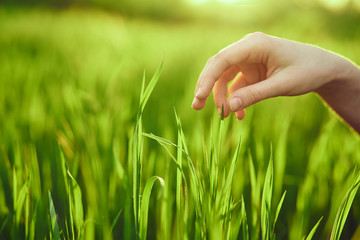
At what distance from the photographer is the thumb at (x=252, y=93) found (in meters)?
0.48

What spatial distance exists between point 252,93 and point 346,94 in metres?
0.28

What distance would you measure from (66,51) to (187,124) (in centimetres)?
169

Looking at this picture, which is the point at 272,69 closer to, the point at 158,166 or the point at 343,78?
the point at 343,78

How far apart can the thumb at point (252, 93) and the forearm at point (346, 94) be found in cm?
17

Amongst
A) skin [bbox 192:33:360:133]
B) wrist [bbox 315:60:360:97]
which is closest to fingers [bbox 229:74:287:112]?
skin [bbox 192:33:360:133]

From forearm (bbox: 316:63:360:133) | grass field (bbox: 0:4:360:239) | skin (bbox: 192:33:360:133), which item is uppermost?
skin (bbox: 192:33:360:133)

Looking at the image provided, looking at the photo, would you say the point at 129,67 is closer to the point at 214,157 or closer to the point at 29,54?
the point at 29,54

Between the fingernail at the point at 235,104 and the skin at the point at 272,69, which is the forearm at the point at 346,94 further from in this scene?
the fingernail at the point at 235,104

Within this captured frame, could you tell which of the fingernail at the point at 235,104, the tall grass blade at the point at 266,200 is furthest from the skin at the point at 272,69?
the tall grass blade at the point at 266,200

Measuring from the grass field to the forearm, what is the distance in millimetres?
132

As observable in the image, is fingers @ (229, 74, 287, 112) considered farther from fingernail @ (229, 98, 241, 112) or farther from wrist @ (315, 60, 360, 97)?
wrist @ (315, 60, 360, 97)

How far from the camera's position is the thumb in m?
0.48

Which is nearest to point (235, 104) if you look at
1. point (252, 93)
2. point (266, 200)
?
point (252, 93)

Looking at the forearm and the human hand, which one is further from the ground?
the human hand
